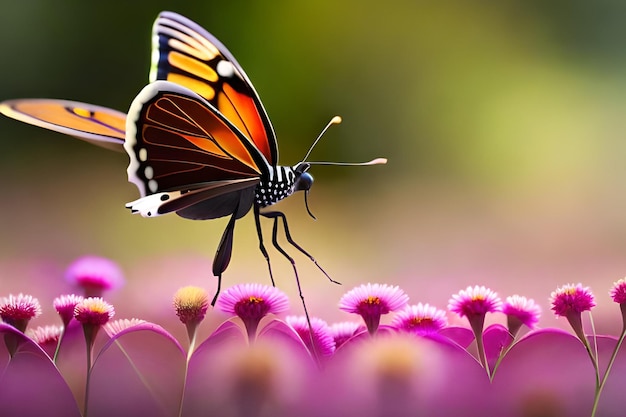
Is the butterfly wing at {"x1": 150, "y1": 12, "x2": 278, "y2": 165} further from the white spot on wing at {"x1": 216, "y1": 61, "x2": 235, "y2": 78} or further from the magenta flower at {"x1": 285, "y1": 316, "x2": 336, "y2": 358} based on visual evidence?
the magenta flower at {"x1": 285, "y1": 316, "x2": 336, "y2": 358}

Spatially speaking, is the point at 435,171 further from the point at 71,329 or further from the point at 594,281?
the point at 71,329

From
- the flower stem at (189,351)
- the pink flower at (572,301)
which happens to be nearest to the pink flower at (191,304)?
the flower stem at (189,351)

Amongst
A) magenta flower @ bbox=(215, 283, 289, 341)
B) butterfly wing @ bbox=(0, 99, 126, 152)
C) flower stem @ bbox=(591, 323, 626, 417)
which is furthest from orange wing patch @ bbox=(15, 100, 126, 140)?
flower stem @ bbox=(591, 323, 626, 417)

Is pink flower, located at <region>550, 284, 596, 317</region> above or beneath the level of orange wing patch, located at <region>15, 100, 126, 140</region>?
beneath

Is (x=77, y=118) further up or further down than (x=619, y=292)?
further up

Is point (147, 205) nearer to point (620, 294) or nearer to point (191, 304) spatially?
point (191, 304)

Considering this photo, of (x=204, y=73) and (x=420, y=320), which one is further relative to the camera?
(x=204, y=73)

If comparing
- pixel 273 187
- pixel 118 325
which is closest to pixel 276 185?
pixel 273 187
